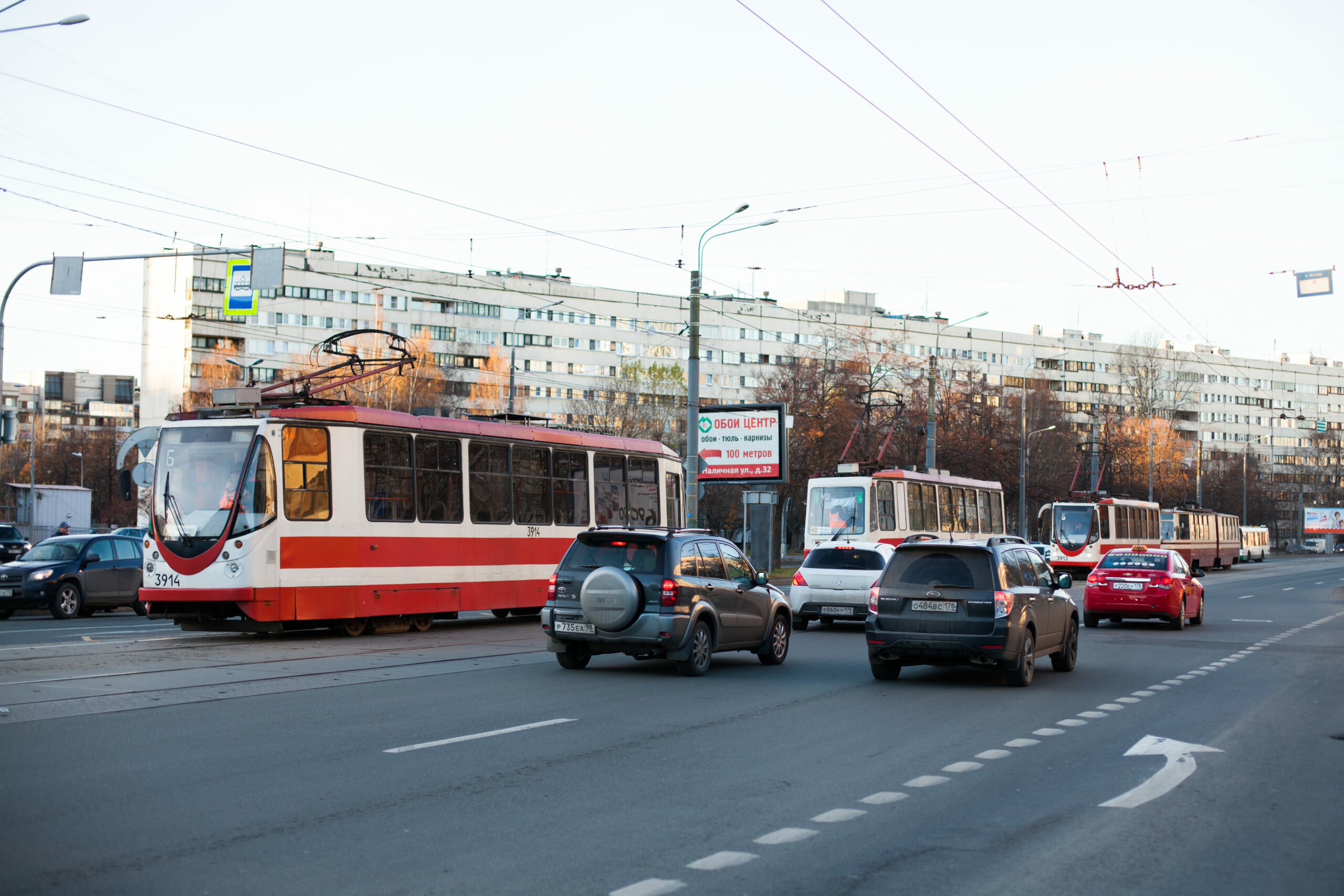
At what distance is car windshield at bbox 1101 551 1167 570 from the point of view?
81.8 feet

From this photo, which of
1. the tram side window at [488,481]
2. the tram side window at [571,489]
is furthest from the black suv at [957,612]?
the tram side window at [571,489]

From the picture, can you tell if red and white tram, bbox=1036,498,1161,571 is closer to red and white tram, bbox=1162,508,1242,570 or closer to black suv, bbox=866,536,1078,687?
red and white tram, bbox=1162,508,1242,570

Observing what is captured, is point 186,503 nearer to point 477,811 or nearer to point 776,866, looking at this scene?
point 477,811

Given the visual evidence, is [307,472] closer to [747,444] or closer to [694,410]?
[694,410]

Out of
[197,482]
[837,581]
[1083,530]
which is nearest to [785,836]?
[197,482]

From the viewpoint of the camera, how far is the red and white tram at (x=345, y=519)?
18031 mm

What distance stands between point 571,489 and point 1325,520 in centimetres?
11879

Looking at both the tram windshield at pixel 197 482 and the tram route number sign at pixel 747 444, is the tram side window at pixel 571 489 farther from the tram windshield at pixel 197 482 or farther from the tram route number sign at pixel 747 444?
the tram route number sign at pixel 747 444

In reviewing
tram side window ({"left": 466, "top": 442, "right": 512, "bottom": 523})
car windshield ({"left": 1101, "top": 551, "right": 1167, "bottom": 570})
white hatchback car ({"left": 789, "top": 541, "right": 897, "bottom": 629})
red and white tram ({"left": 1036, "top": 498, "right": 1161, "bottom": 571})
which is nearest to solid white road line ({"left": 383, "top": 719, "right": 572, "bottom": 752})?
tram side window ({"left": 466, "top": 442, "right": 512, "bottom": 523})

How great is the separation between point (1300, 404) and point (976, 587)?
163m

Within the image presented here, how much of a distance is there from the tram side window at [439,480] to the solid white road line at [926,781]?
1349 cm

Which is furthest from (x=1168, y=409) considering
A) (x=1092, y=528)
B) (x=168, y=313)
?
(x=168, y=313)

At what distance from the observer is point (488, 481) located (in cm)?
2267

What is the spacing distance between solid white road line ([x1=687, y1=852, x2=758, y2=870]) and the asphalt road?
0.07 ft
